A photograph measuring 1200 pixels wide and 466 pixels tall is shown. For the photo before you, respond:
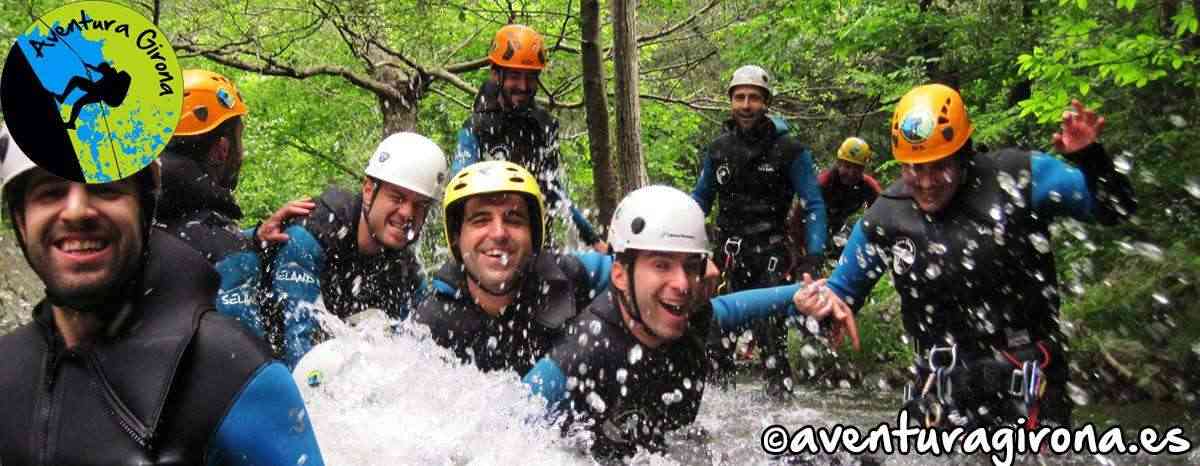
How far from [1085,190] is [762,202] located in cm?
421

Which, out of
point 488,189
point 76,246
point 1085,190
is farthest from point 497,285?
point 76,246

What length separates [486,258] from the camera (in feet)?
17.0

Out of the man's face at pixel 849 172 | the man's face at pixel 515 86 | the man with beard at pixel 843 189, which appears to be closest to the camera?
the man's face at pixel 515 86

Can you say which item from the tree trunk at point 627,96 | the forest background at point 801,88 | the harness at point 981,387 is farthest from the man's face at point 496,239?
the tree trunk at point 627,96

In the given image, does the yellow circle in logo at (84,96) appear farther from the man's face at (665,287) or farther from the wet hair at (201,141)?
the wet hair at (201,141)

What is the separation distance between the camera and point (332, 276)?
5.80 meters

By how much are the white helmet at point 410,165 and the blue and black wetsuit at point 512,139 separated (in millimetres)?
1606

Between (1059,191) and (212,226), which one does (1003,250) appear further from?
(212,226)

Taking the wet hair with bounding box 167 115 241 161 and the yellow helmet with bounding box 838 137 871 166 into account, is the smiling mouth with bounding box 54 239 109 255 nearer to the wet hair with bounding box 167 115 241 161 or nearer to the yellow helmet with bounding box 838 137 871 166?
the wet hair with bounding box 167 115 241 161

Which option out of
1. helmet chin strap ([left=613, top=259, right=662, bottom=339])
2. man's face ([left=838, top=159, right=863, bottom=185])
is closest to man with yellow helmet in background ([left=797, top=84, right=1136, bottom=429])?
helmet chin strap ([left=613, top=259, right=662, bottom=339])

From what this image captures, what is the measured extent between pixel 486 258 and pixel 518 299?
0.88ft

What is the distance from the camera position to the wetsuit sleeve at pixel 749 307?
502 centimetres

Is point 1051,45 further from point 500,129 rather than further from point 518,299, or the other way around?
point 518,299

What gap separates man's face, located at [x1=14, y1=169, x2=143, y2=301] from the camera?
2.13 m
